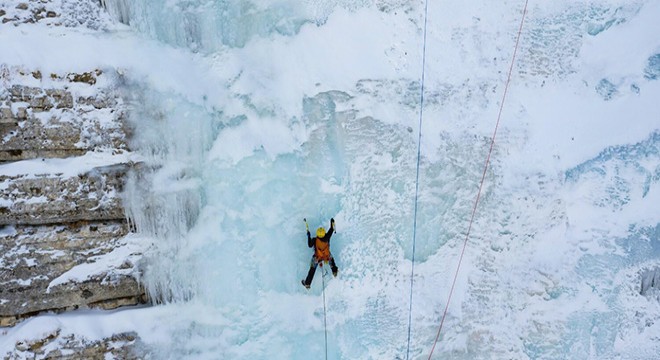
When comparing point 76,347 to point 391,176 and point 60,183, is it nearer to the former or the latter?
point 60,183

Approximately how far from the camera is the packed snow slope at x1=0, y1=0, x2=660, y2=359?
5902mm

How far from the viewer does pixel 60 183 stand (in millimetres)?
5613

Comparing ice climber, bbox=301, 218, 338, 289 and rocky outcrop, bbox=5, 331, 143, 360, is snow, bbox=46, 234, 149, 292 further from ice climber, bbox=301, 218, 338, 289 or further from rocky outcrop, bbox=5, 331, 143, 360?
ice climber, bbox=301, 218, 338, 289

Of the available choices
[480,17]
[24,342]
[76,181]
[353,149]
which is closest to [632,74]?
[480,17]

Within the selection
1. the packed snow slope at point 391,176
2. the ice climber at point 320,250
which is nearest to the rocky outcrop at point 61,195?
the packed snow slope at point 391,176

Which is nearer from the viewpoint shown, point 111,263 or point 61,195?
point 61,195

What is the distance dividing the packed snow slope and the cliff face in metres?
0.22

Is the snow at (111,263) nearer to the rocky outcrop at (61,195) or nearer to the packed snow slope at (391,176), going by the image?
the rocky outcrop at (61,195)

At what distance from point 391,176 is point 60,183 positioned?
137 inches

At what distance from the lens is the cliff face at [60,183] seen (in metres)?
5.44

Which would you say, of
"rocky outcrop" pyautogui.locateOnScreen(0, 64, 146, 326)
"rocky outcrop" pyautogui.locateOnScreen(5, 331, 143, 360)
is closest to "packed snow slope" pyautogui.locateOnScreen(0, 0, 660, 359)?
"rocky outcrop" pyautogui.locateOnScreen(5, 331, 143, 360)

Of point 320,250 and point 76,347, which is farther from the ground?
point 320,250

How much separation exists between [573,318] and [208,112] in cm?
483

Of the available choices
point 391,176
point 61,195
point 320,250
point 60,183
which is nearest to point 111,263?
point 61,195
